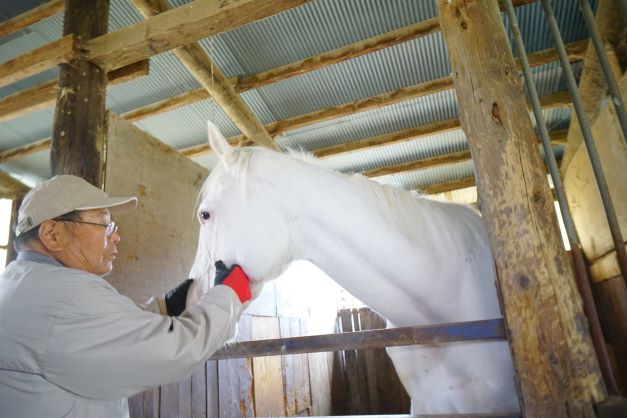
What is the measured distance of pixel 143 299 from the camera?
9.42 feet

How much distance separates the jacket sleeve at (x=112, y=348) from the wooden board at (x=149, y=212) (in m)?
1.68

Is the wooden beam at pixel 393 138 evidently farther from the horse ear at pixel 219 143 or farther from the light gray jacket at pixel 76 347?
the light gray jacket at pixel 76 347

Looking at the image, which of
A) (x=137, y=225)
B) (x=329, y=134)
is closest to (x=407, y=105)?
(x=329, y=134)

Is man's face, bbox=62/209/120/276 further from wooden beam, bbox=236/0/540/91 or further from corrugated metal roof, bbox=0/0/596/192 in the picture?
wooden beam, bbox=236/0/540/91

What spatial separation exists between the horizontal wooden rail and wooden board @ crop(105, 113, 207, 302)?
1652mm

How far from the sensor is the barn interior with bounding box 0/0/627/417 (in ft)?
4.28

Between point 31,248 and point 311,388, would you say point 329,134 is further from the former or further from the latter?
point 31,248

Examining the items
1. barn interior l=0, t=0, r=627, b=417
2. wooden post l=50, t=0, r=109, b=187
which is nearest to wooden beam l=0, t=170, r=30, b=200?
barn interior l=0, t=0, r=627, b=417

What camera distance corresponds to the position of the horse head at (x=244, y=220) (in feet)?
5.71

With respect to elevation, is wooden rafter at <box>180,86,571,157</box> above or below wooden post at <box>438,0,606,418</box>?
above

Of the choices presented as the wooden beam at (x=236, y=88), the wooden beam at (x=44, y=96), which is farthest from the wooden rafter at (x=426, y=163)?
the wooden beam at (x=44, y=96)

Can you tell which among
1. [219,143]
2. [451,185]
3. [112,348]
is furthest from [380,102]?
[112,348]

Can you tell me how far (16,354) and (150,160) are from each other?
234 centimetres

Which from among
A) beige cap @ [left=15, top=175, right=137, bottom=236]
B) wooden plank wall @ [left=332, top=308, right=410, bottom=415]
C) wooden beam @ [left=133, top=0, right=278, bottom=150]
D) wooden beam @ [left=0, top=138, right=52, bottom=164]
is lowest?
wooden plank wall @ [left=332, top=308, right=410, bottom=415]
